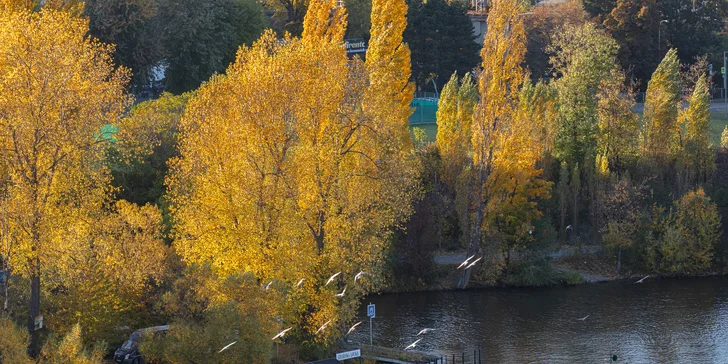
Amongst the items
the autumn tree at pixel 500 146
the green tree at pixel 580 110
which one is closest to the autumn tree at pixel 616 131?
the green tree at pixel 580 110

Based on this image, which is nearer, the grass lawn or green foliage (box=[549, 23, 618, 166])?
green foliage (box=[549, 23, 618, 166])

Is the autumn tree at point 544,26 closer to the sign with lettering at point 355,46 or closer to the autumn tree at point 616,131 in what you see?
the sign with lettering at point 355,46

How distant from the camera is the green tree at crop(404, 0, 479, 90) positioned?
76.1m

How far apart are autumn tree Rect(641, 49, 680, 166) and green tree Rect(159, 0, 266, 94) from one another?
2693 centimetres

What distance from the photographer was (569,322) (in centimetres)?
4244

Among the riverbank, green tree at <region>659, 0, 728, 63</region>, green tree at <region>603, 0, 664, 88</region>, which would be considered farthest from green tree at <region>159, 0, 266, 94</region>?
green tree at <region>659, 0, 728, 63</region>

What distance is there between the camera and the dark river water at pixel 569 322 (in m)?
37.7

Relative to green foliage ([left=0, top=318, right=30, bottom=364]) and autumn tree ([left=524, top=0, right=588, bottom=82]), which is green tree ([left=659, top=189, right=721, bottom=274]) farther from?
green foliage ([left=0, top=318, right=30, bottom=364])

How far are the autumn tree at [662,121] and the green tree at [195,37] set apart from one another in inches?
1060

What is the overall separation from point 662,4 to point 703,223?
31254 millimetres

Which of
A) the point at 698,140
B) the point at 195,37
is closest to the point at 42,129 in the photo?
the point at 195,37

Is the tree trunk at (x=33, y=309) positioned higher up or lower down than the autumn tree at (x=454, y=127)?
lower down

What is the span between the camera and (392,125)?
38.9m

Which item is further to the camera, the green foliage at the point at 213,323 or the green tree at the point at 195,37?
the green tree at the point at 195,37
